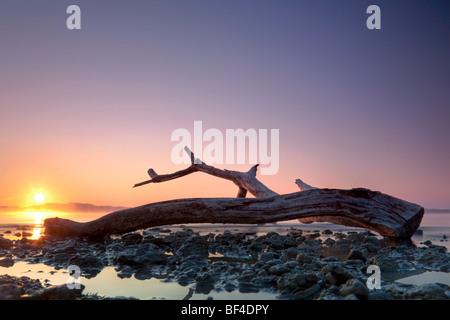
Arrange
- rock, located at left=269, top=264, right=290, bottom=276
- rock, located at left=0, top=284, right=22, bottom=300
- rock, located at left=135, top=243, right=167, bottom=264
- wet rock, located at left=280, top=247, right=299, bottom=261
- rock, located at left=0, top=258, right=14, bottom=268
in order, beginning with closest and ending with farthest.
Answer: rock, located at left=0, top=284, right=22, bottom=300 → rock, located at left=269, top=264, right=290, bottom=276 → rock, located at left=135, top=243, right=167, bottom=264 → rock, located at left=0, top=258, right=14, bottom=268 → wet rock, located at left=280, top=247, right=299, bottom=261

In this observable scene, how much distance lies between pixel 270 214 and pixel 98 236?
438 centimetres

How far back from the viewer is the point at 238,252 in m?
5.73

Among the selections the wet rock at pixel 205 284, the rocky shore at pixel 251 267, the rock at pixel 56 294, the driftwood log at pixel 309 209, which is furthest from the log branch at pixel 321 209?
the rock at pixel 56 294

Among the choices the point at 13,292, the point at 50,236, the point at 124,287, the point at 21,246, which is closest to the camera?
the point at 13,292

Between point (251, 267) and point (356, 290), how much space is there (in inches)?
60.2

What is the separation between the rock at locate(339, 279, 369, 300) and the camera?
2.83 meters

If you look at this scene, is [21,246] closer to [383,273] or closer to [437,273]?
[383,273]

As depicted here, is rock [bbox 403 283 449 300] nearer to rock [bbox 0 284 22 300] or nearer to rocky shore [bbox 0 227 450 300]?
rocky shore [bbox 0 227 450 300]

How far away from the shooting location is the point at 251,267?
411 centimetres

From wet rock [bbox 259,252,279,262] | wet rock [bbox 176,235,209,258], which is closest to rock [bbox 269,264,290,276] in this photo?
wet rock [bbox 259,252,279,262]

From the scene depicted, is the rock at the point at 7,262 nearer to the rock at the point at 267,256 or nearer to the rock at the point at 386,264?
the rock at the point at 267,256

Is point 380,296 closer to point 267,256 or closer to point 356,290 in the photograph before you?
point 356,290

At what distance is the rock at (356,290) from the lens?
283cm
